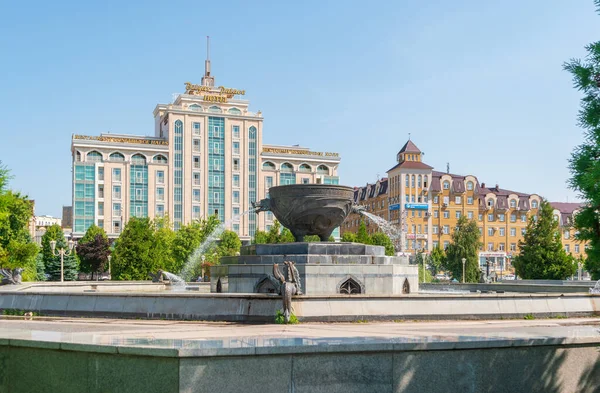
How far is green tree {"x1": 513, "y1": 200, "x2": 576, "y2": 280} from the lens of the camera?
5169 centimetres

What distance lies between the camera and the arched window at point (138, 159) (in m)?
100

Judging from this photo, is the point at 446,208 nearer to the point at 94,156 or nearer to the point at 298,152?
the point at 298,152

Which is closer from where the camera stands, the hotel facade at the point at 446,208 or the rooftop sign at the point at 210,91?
the hotel facade at the point at 446,208

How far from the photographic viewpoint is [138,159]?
100812mm

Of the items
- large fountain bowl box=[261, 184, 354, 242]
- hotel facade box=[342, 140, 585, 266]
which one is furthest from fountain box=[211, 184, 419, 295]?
hotel facade box=[342, 140, 585, 266]

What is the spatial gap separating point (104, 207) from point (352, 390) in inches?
3677

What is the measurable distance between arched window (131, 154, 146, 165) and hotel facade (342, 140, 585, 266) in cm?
3055

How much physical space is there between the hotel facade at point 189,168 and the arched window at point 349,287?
8154cm

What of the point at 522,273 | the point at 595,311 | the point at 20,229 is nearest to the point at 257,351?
the point at 595,311

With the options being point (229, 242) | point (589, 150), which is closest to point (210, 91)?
point (229, 242)

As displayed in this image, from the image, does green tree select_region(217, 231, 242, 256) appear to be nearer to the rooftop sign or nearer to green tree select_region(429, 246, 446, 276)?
green tree select_region(429, 246, 446, 276)

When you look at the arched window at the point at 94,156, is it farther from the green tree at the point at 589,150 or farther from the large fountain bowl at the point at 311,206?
the green tree at the point at 589,150

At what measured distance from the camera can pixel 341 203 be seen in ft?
69.4

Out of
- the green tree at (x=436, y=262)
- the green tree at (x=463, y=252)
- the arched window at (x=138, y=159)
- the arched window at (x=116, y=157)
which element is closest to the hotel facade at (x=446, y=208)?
the green tree at (x=436, y=262)
